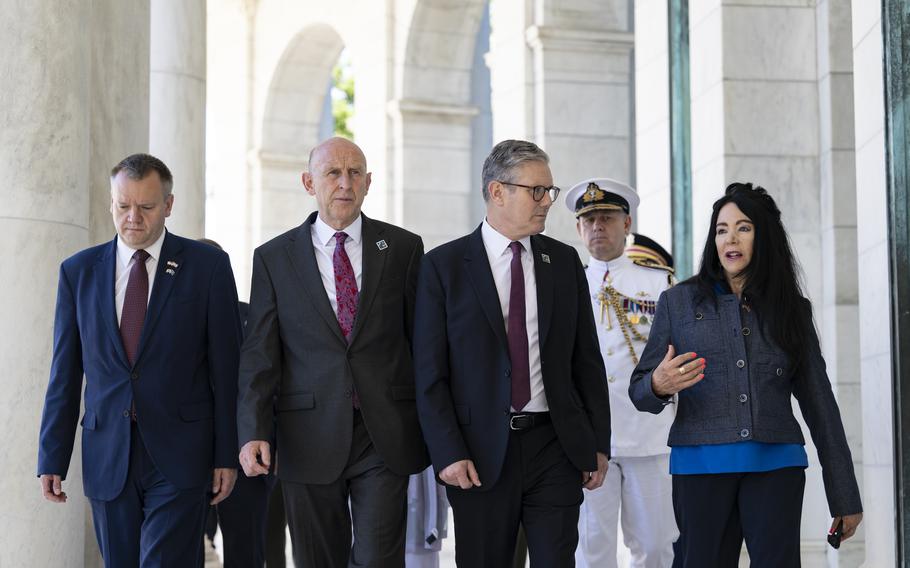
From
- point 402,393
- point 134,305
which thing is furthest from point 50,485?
point 402,393

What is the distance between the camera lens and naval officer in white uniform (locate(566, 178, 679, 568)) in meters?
7.03

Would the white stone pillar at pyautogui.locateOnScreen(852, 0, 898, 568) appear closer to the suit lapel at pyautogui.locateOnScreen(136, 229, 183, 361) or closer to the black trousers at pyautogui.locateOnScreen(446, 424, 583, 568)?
the black trousers at pyautogui.locateOnScreen(446, 424, 583, 568)

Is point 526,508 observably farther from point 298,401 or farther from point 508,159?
point 508,159

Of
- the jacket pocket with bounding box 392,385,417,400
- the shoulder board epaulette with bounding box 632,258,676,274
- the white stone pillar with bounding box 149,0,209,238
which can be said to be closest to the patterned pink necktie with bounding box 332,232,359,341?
the jacket pocket with bounding box 392,385,417,400

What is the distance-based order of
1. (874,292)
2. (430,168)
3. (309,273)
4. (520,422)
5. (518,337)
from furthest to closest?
1. (430,168)
2. (874,292)
3. (309,273)
4. (518,337)
5. (520,422)

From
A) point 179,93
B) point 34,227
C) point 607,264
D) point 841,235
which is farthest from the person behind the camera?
point 179,93

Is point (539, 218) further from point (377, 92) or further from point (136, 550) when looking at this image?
point (377, 92)

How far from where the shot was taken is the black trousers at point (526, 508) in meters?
5.23

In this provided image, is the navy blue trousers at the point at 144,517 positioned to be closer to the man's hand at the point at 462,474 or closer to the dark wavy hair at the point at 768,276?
the man's hand at the point at 462,474

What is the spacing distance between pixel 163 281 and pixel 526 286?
146 cm

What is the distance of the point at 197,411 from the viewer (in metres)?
5.52

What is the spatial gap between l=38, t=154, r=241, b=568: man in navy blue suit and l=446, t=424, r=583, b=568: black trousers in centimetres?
101

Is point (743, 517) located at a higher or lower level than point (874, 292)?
lower

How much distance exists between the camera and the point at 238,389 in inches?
217
